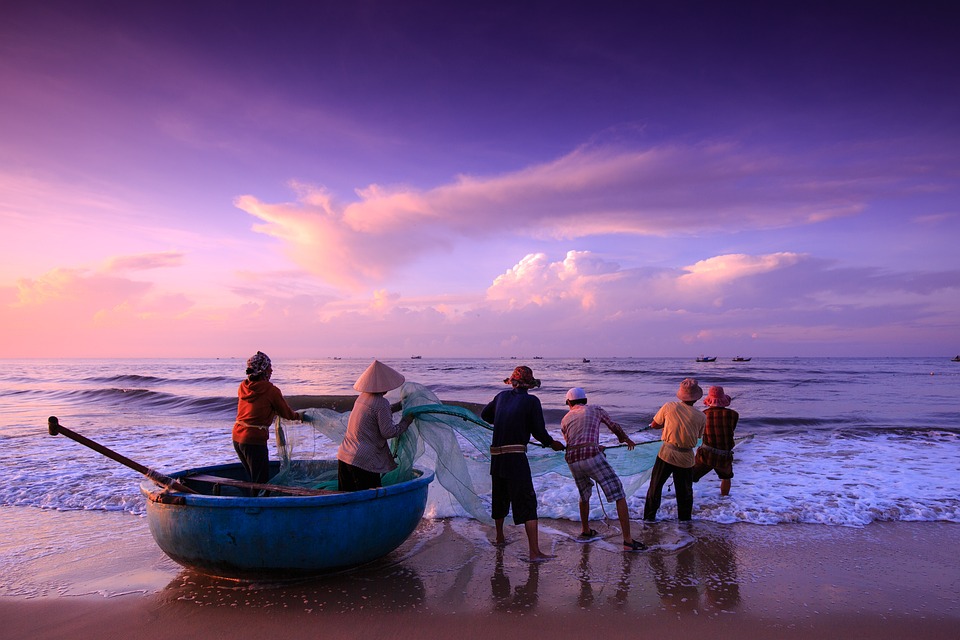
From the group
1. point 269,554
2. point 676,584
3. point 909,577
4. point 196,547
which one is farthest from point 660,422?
point 196,547

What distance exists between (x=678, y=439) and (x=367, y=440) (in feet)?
10.6

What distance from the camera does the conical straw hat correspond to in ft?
16.7

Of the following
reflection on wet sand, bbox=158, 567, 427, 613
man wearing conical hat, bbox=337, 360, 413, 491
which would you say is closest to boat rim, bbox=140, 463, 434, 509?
man wearing conical hat, bbox=337, 360, 413, 491

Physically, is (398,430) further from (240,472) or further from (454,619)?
(240,472)

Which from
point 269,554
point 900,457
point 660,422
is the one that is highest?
point 660,422

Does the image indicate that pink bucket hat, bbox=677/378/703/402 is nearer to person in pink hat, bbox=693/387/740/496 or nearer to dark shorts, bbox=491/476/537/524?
person in pink hat, bbox=693/387/740/496

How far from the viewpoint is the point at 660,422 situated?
20.4ft

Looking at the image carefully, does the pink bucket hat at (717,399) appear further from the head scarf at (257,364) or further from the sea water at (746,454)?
the head scarf at (257,364)

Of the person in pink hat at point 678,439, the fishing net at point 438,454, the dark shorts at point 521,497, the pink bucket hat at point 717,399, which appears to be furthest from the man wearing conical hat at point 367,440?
the pink bucket hat at point 717,399

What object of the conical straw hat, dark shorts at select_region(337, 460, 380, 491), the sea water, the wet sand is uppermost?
the conical straw hat

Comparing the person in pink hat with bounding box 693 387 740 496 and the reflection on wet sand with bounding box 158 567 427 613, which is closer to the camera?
the reflection on wet sand with bounding box 158 567 427 613

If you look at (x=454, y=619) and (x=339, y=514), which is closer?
(x=454, y=619)

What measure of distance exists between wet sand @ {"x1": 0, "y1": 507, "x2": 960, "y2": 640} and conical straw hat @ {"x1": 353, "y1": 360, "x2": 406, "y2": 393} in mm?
1528

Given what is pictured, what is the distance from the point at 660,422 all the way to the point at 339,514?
3.54 m
